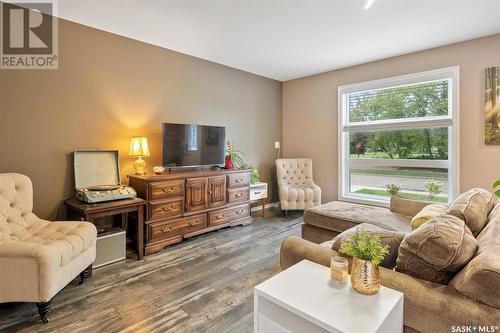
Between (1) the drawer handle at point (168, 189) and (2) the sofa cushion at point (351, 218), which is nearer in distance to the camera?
(2) the sofa cushion at point (351, 218)

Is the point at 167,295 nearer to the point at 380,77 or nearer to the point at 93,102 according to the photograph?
the point at 93,102

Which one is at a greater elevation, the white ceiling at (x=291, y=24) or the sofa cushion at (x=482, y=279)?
the white ceiling at (x=291, y=24)

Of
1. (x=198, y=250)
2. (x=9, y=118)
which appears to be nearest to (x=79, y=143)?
(x=9, y=118)

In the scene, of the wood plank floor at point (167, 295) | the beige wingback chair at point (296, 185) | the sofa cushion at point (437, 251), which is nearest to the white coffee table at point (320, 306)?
the sofa cushion at point (437, 251)

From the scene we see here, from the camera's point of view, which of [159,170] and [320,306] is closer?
[320,306]

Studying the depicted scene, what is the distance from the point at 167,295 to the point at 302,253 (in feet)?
4.35

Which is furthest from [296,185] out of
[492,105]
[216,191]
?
[492,105]

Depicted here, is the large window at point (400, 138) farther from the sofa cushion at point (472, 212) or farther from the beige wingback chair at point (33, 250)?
the beige wingback chair at point (33, 250)

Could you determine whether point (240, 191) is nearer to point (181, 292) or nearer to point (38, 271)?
point (181, 292)

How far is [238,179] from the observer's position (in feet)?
13.1

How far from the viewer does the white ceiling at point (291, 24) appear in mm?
2590

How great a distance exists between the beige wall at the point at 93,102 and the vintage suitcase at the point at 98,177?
12cm

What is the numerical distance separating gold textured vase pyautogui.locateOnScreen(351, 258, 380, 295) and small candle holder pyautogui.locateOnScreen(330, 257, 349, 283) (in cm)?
10

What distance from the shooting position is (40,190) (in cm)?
270
